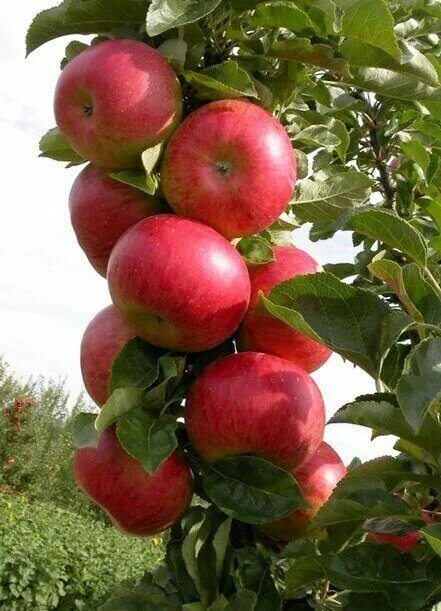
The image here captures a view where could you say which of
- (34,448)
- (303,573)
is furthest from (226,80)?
(34,448)

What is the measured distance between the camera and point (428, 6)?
1.50m

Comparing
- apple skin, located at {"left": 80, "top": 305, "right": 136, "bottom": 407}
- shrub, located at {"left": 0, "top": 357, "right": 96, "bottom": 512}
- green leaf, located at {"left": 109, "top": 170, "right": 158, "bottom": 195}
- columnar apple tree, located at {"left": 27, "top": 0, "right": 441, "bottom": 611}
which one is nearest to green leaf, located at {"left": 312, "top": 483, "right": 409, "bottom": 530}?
columnar apple tree, located at {"left": 27, "top": 0, "right": 441, "bottom": 611}

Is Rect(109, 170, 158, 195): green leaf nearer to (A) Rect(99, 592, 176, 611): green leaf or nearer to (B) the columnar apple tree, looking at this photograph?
(B) the columnar apple tree

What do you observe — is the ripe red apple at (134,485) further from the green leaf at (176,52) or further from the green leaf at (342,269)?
the green leaf at (342,269)

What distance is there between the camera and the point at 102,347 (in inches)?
44.1

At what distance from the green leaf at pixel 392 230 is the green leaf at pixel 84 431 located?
433 mm

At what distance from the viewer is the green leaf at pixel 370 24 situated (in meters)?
1.08

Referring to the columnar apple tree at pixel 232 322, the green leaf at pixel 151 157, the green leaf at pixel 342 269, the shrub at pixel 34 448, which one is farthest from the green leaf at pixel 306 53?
the shrub at pixel 34 448

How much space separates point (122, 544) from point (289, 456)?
6.87 metres

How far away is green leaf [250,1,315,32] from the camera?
1.10 meters

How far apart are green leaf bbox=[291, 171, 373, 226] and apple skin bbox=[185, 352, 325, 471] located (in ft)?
1.02

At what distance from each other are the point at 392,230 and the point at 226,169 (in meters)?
0.24

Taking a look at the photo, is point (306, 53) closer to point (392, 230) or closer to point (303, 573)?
point (392, 230)

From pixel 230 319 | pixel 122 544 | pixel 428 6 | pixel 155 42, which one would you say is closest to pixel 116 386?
pixel 230 319
